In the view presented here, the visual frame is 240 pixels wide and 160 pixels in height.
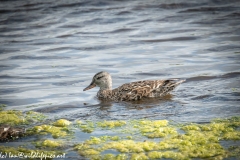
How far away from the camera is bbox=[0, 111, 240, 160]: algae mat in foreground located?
24.6 ft

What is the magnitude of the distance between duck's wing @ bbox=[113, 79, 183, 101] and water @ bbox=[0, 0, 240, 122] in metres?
0.20

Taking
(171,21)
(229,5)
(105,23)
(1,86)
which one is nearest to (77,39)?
(105,23)

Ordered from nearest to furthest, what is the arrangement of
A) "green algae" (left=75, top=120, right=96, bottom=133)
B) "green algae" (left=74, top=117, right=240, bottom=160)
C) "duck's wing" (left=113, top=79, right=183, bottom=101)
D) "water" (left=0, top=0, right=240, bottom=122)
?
"green algae" (left=74, top=117, right=240, bottom=160) < "green algae" (left=75, top=120, right=96, bottom=133) < "water" (left=0, top=0, right=240, bottom=122) < "duck's wing" (left=113, top=79, right=183, bottom=101)

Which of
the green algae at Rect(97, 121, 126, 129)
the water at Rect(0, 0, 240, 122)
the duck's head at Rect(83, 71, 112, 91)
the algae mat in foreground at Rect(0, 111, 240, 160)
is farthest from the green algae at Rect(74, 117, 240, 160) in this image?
the duck's head at Rect(83, 71, 112, 91)

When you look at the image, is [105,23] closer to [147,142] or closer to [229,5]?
[229,5]

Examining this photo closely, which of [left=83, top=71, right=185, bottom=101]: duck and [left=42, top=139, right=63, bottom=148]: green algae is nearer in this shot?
[left=42, top=139, right=63, bottom=148]: green algae

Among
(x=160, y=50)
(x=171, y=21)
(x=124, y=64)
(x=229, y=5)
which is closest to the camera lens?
(x=124, y=64)

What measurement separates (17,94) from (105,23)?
1058 centimetres

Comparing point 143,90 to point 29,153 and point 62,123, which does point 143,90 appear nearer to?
Result: point 62,123

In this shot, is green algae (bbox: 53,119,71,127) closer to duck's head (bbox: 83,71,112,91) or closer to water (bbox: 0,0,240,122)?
water (bbox: 0,0,240,122)

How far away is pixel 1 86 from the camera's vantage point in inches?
510

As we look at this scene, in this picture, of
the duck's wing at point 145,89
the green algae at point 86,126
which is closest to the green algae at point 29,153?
the green algae at point 86,126

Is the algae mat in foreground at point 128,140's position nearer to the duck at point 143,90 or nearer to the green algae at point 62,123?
the green algae at point 62,123

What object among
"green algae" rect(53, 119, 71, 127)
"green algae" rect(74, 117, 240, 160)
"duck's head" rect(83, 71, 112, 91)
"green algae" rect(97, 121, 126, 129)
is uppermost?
"duck's head" rect(83, 71, 112, 91)
